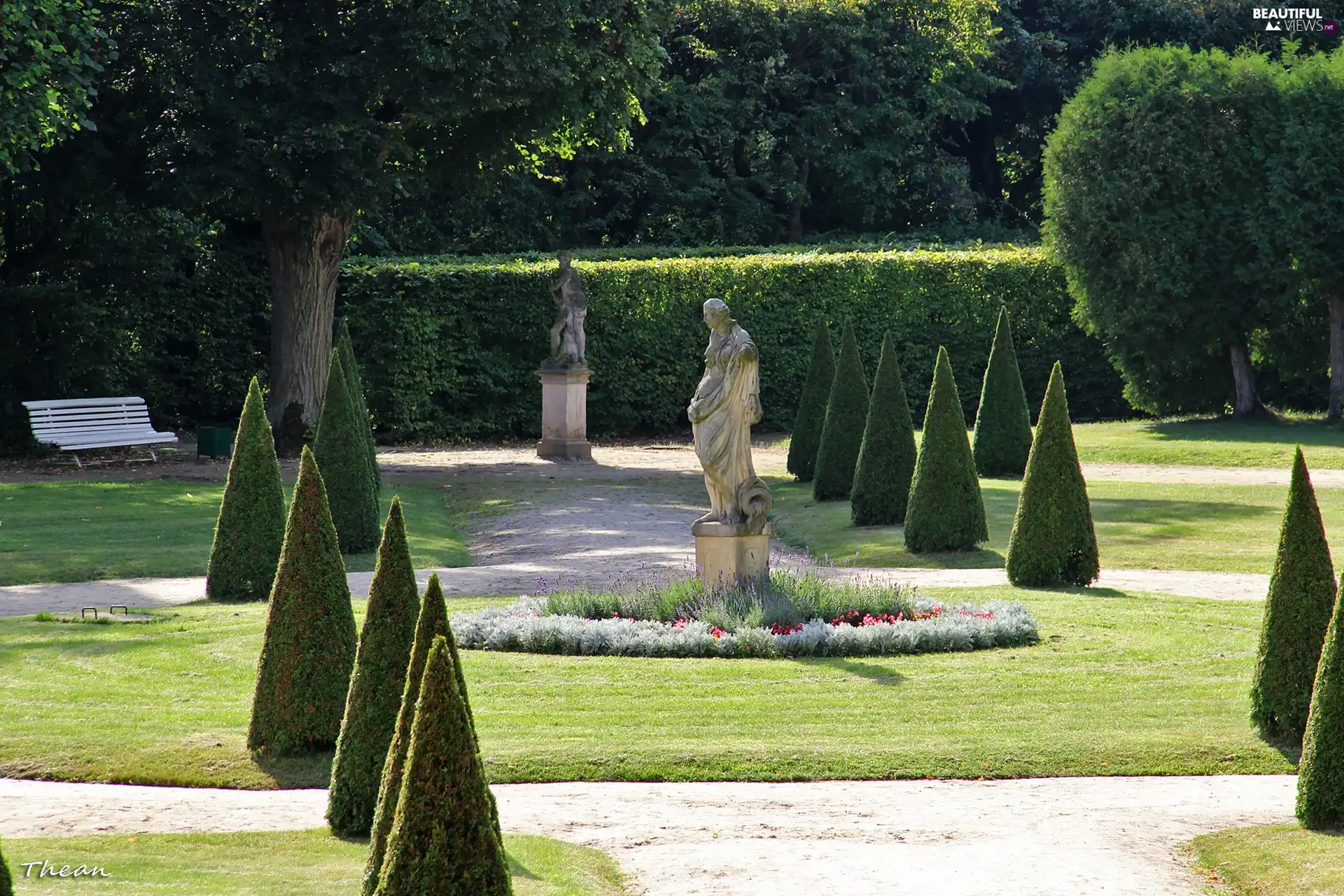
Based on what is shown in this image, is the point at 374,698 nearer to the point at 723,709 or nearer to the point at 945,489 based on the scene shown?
the point at 723,709

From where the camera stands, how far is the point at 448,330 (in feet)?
109

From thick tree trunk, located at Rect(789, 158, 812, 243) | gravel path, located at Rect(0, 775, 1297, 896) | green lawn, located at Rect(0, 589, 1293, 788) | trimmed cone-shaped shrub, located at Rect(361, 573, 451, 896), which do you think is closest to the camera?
trimmed cone-shaped shrub, located at Rect(361, 573, 451, 896)

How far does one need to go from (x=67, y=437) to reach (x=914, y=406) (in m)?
17.5

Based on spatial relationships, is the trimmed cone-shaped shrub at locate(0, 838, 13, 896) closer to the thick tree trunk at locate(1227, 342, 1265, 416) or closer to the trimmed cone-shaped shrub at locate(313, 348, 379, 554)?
the trimmed cone-shaped shrub at locate(313, 348, 379, 554)

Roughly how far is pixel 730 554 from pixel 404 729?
322 inches

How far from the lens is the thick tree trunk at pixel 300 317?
27844 millimetres

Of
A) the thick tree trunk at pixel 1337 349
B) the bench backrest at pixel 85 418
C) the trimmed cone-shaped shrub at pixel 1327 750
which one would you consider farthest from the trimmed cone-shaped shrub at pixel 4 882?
the thick tree trunk at pixel 1337 349

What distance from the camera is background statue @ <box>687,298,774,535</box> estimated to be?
13.9 m

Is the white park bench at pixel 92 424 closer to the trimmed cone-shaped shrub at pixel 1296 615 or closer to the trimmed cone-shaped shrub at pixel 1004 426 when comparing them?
the trimmed cone-shaped shrub at pixel 1004 426

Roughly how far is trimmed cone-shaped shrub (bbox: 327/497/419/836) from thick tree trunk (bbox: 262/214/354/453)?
20.4m

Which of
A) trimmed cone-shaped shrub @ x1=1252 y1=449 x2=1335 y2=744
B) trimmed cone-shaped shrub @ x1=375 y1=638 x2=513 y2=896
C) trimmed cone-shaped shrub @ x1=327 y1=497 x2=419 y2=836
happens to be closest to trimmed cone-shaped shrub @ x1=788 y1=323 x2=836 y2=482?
trimmed cone-shaped shrub @ x1=1252 y1=449 x2=1335 y2=744

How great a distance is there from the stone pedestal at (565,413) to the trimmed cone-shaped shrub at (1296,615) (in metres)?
20.5

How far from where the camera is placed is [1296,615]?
9.79 m

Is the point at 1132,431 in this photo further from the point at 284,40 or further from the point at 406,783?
the point at 406,783
